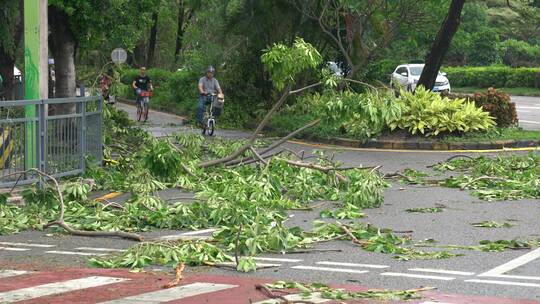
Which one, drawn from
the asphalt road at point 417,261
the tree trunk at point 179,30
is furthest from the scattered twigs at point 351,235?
the tree trunk at point 179,30

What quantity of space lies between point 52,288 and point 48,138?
663 cm

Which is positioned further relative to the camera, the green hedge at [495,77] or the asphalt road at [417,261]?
the green hedge at [495,77]

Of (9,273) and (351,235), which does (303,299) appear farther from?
(351,235)

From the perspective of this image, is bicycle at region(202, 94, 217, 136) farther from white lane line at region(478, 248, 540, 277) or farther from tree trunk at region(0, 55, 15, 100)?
white lane line at region(478, 248, 540, 277)

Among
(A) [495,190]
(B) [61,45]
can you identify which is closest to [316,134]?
(B) [61,45]

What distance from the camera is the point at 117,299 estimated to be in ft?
27.6

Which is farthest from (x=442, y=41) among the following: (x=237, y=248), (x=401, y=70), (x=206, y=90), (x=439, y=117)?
(x=401, y=70)

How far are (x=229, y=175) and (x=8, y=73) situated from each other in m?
20.9

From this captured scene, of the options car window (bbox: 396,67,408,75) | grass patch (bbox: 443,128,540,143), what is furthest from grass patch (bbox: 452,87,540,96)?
grass patch (bbox: 443,128,540,143)

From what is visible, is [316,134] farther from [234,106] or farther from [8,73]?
[8,73]

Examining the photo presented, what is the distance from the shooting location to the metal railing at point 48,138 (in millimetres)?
14398

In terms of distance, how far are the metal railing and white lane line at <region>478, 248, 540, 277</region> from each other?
23.4ft

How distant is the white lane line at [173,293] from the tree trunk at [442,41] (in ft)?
65.8

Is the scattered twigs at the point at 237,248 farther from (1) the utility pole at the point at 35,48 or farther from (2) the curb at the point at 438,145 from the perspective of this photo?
(2) the curb at the point at 438,145
